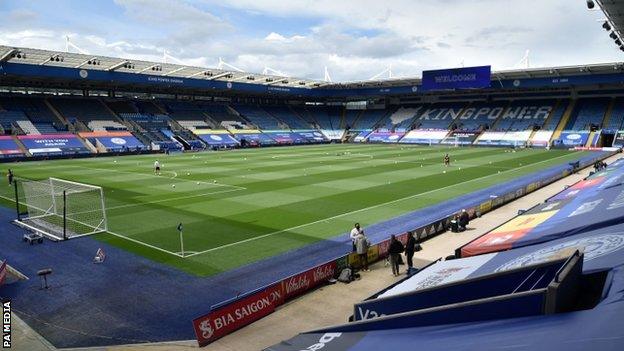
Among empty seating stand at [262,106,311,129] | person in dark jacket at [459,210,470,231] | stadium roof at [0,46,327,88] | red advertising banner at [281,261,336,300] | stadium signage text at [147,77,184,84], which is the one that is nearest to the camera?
red advertising banner at [281,261,336,300]

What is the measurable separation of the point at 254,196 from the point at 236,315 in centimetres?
1773

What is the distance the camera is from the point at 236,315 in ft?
37.8

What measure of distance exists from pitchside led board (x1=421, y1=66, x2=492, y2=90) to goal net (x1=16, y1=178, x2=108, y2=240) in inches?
2406

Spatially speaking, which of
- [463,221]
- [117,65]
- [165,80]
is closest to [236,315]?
[463,221]

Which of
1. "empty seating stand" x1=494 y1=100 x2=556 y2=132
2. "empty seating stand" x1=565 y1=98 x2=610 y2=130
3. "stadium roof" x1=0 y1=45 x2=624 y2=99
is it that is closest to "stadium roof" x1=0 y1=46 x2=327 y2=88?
"stadium roof" x1=0 y1=45 x2=624 y2=99

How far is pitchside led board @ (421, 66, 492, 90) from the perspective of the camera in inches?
2783

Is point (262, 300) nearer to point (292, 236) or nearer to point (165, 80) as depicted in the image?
point (292, 236)

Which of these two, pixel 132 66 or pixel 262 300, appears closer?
pixel 262 300

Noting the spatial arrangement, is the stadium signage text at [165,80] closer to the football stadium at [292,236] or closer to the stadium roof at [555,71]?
the football stadium at [292,236]

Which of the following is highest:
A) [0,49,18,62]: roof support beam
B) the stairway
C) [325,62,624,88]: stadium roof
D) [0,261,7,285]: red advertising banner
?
[0,49,18,62]: roof support beam

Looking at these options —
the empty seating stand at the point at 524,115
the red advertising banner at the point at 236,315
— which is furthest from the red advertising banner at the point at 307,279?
the empty seating stand at the point at 524,115

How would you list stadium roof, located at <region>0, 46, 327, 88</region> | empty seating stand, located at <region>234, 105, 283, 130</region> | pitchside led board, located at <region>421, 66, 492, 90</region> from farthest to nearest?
1. empty seating stand, located at <region>234, 105, 283, 130</region>
2. pitchside led board, located at <region>421, 66, 492, 90</region>
3. stadium roof, located at <region>0, 46, 327, 88</region>

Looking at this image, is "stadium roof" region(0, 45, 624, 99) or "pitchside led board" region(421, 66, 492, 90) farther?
"pitchside led board" region(421, 66, 492, 90)

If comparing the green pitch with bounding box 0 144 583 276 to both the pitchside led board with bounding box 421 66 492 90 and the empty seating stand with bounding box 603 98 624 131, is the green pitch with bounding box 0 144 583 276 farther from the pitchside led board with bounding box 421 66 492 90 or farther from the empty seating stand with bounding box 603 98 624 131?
the pitchside led board with bounding box 421 66 492 90
